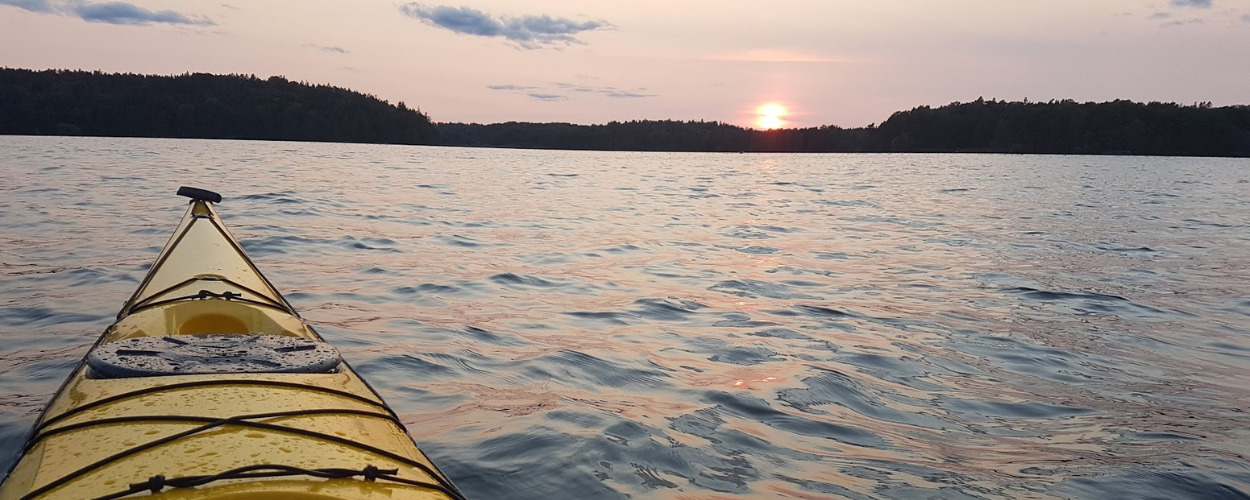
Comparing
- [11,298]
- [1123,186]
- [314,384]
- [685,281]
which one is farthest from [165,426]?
[1123,186]

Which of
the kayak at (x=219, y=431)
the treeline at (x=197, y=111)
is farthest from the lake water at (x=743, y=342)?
the treeline at (x=197, y=111)

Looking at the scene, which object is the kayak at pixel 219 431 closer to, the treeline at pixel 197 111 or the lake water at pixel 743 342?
the lake water at pixel 743 342

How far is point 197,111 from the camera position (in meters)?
86.4

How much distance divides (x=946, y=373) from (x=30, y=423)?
5.51 meters

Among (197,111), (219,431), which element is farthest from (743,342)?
(197,111)

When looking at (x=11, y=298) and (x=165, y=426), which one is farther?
(x=11, y=298)

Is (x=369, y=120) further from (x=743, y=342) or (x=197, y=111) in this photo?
(x=743, y=342)

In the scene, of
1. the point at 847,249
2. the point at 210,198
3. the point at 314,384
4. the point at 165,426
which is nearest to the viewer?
the point at 165,426

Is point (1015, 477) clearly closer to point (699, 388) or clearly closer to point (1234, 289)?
point (699, 388)

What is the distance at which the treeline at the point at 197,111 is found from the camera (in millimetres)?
74625

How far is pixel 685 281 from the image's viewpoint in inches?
375

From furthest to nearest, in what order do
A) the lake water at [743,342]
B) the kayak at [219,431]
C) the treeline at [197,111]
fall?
the treeline at [197,111] < the lake water at [743,342] < the kayak at [219,431]

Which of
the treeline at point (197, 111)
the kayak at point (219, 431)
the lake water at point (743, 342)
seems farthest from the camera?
the treeline at point (197, 111)

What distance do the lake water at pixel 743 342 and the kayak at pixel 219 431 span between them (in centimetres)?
110
